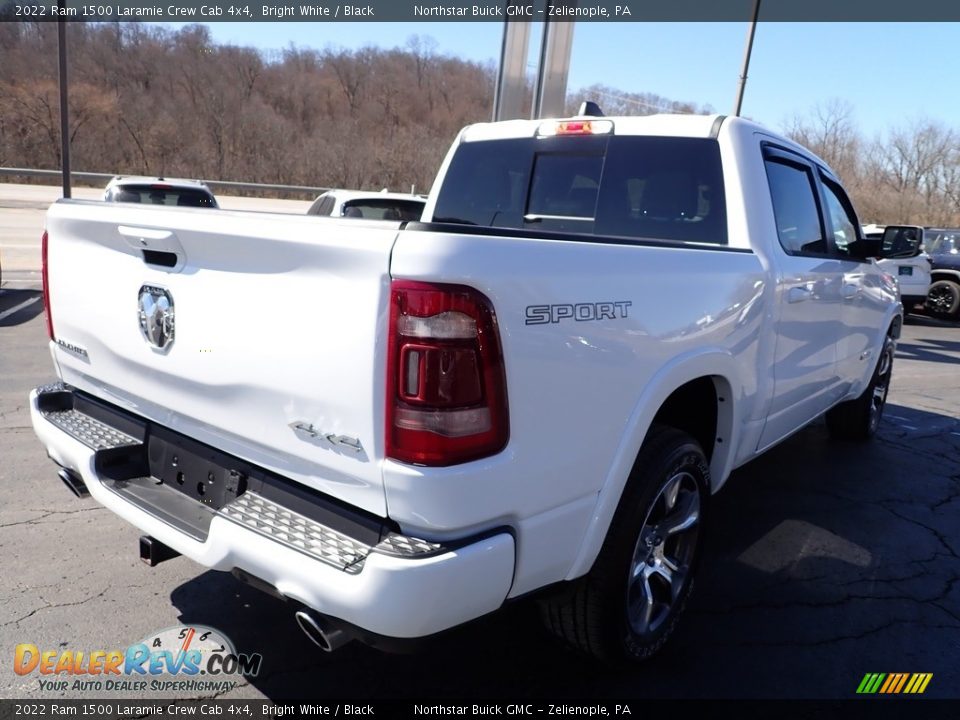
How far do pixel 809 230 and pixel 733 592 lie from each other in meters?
1.99

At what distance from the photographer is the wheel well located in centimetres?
305

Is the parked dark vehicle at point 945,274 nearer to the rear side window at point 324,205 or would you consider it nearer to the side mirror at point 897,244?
the side mirror at point 897,244

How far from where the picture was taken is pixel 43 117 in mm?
50969

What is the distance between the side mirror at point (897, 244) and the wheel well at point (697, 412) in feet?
7.77

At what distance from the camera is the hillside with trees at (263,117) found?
49.6 meters

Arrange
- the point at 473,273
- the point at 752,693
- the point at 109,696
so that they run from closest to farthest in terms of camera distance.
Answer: the point at 473,273, the point at 109,696, the point at 752,693

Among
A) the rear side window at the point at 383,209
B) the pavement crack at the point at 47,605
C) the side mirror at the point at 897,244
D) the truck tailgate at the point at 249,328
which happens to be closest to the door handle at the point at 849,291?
the side mirror at the point at 897,244

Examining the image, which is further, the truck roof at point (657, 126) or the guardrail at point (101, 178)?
the guardrail at point (101, 178)

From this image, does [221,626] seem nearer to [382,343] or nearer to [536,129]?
[382,343]

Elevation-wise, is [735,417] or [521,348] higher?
[521,348]

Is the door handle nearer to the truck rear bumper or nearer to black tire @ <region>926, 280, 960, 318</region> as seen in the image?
the truck rear bumper

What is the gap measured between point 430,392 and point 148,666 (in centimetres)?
171

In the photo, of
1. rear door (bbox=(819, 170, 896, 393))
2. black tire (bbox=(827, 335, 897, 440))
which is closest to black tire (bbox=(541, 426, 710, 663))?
rear door (bbox=(819, 170, 896, 393))

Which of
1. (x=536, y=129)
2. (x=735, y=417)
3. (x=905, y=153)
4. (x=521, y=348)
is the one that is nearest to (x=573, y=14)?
(x=536, y=129)
